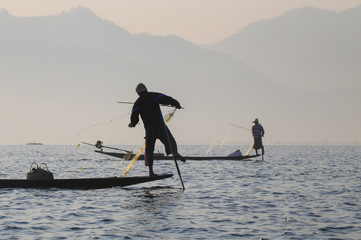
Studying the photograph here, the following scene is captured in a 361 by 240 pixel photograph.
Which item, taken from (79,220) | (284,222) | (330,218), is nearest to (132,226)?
(79,220)

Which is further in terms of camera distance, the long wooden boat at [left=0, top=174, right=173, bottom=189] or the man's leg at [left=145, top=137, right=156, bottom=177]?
the long wooden boat at [left=0, top=174, right=173, bottom=189]

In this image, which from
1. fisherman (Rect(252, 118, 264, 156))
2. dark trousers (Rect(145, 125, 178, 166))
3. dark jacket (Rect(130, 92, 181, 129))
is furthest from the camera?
fisherman (Rect(252, 118, 264, 156))

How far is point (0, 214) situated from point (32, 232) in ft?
8.25

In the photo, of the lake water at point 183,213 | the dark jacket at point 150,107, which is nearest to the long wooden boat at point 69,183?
the lake water at point 183,213

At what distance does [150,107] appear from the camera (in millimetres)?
16016

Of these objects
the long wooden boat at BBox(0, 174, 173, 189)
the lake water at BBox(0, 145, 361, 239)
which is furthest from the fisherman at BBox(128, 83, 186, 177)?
the lake water at BBox(0, 145, 361, 239)

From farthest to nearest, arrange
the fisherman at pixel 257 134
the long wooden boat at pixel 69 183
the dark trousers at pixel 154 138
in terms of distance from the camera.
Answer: the fisherman at pixel 257 134 → the long wooden boat at pixel 69 183 → the dark trousers at pixel 154 138

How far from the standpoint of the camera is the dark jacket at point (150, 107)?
15867mm

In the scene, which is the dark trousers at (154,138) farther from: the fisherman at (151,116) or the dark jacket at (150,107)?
the dark jacket at (150,107)

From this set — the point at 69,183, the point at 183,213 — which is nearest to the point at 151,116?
the point at 69,183

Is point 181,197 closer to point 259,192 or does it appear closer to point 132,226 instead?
point 259,192

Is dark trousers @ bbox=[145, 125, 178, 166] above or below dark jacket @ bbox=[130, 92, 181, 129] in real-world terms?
below

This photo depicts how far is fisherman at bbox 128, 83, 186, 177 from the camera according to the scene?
15.9 metres

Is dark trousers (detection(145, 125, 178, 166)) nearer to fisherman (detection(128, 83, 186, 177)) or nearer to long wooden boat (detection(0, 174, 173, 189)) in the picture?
fisherman (detection(128, 83, 186, 177))
